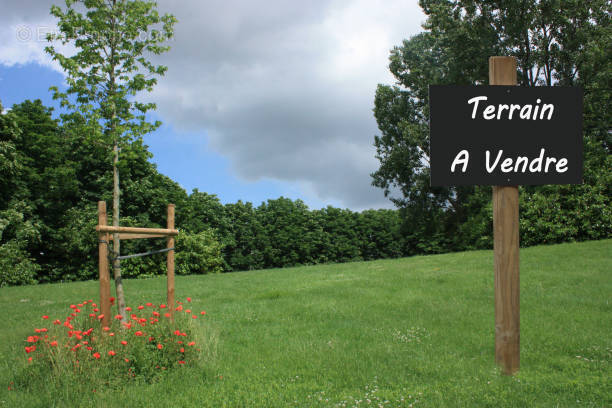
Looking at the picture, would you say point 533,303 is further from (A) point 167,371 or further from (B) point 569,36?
(B) point 569,36

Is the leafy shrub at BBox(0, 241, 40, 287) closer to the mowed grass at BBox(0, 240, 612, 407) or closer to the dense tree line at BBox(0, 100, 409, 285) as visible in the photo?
the dense tree line at BBox(0, 100, 409, 285)

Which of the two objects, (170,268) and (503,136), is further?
(170,268)

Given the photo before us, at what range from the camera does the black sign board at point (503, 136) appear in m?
5.00

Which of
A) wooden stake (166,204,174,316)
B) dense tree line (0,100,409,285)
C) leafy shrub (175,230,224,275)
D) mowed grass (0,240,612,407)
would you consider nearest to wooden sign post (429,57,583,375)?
mowed grass (0,240,612,407)

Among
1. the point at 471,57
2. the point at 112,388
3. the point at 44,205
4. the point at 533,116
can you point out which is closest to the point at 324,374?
the point at 112,388

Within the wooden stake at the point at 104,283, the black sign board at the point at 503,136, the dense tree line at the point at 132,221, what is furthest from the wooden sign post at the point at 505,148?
the dense tree line at the point at 132,221

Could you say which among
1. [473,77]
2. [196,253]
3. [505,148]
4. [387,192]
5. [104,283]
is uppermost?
[473,77]

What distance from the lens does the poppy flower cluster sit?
536cm

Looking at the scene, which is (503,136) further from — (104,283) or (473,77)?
(473,77)

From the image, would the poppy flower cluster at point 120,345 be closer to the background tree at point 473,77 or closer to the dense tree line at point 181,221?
the dense tree line at point 181,221

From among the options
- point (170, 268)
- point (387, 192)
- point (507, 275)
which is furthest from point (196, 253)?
point (507, 275)

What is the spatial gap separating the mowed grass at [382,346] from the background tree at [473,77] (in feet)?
36.7

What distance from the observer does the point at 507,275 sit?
504 centimetres

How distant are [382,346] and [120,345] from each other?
3.82 metres
